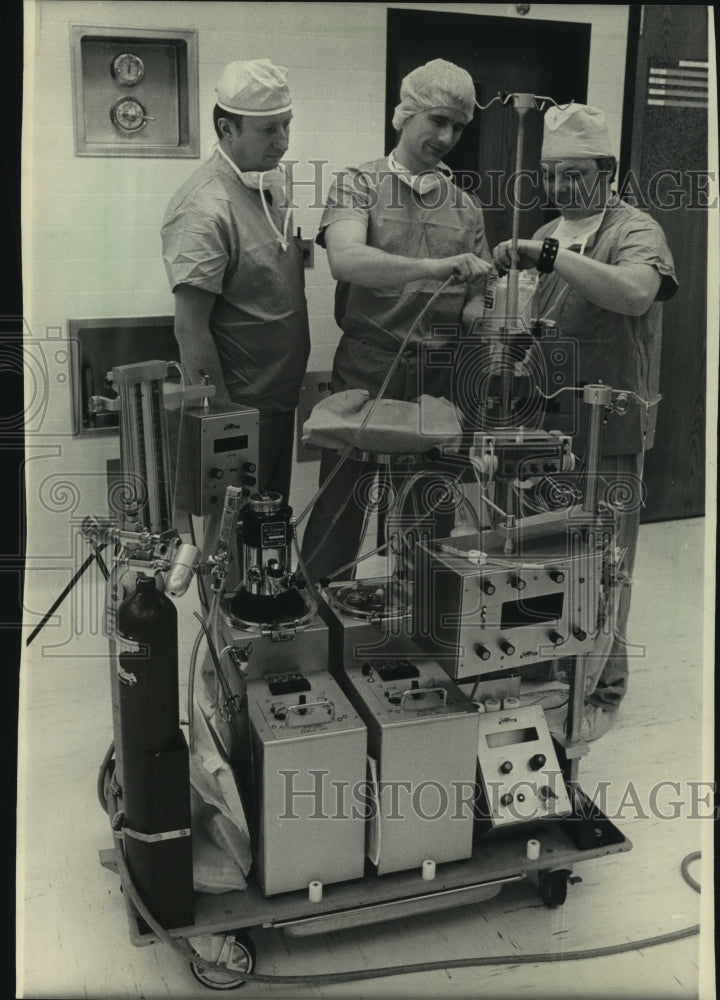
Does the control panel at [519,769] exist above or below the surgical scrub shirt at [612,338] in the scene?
below

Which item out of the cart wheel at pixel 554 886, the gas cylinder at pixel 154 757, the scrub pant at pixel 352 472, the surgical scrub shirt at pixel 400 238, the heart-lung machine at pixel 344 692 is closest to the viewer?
the gas cylinder at pixel 154 757

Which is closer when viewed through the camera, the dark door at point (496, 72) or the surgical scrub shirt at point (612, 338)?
the dark door at point (496, 72)

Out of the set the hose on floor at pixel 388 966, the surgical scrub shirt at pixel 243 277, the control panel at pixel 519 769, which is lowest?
the hose on floor at pixel 388 966

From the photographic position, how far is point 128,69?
2.04 metres

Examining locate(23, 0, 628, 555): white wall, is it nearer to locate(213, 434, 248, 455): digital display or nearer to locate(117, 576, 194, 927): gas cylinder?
locate(213, 434, 248, 455): digital display

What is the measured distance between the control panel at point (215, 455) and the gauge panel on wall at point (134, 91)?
576mm

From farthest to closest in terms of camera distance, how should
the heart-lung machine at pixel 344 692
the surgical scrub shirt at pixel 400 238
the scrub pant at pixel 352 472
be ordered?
1. the scrub pant at pixel 352 472
2. the surgical scrub shirt at pixel 400 238
3. the heart-lung machine at pixel 344 692

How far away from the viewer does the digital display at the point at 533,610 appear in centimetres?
198

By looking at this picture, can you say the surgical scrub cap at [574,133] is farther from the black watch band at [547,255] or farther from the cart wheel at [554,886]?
the cart wheel at [554,886]

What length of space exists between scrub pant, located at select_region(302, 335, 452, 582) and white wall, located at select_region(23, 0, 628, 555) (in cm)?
21

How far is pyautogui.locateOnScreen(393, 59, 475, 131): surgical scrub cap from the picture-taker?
7.25ft

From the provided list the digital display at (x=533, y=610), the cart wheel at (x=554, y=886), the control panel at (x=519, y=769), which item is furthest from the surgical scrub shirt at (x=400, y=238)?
the cart wheel at (x=554, y=886)

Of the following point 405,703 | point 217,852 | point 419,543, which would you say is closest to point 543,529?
point 419,543

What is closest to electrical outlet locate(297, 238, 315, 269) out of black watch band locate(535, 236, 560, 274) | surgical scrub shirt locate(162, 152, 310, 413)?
surgical scrub shirt locate(162, 152, 310, 413)
